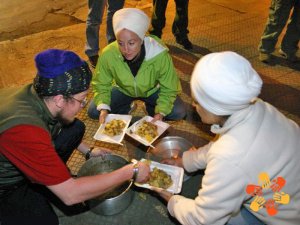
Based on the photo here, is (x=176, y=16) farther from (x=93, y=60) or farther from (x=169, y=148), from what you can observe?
(x=169, y=148)

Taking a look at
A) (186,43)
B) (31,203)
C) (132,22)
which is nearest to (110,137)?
(31,203)

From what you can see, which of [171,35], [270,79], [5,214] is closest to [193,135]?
[270,79]

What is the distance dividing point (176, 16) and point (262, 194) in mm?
3623

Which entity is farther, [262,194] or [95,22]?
[95,22]

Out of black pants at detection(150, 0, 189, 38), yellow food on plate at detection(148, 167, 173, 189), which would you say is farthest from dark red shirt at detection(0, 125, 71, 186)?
black pants at detection(150, 0, 189, 38)

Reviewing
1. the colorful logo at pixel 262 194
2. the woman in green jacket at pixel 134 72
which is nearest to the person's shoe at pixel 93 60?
the woman in green jacket at pixel 134 72

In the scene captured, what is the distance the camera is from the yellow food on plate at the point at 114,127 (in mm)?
2764

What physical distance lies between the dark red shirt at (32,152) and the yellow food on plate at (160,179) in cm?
81

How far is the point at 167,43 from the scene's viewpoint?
16.0 ft

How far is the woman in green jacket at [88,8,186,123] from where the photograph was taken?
2.57m

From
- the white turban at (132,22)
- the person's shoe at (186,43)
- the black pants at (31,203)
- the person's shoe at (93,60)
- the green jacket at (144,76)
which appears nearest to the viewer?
the black pants at (31,203)

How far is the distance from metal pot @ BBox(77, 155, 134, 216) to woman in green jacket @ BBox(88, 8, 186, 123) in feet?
1.83

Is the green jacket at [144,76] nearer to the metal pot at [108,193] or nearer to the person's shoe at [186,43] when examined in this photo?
the metal pot at [108,193]

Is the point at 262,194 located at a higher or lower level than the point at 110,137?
higher
